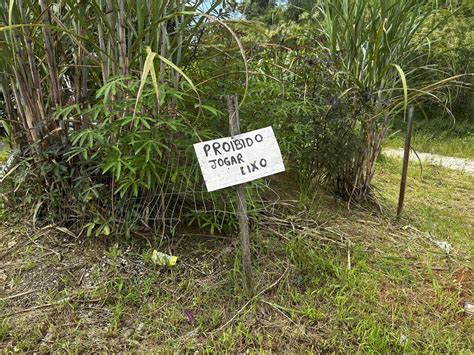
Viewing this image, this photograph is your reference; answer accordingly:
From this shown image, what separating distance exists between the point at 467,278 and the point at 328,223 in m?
0.62

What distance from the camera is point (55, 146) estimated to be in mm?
1585

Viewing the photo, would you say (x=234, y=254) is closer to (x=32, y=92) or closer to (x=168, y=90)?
(x=168, y=90)

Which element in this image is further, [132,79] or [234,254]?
[234,254]

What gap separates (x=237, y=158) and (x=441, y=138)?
763 centimetres

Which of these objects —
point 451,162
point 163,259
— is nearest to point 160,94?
point 163,259

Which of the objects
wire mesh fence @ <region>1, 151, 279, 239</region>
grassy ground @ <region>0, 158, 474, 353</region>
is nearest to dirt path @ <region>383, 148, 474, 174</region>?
grassy ground @ <region>0, 158, 474, 353</region>

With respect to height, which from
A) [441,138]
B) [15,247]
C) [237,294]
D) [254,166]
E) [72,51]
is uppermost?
[72,51]

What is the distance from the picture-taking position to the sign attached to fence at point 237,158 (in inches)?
48.7

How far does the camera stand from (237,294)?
4.68 ft

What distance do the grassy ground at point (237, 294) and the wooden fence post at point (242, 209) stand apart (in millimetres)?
88

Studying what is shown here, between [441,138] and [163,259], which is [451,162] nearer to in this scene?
[441,138]

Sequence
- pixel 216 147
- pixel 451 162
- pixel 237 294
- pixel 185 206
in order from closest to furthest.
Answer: pixel 216 147
pixel 237 294
pixel 185 206
pixel 451 162

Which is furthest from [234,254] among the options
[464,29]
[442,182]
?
[464,29]

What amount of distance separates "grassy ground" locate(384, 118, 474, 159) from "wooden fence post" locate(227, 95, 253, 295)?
192 inches
